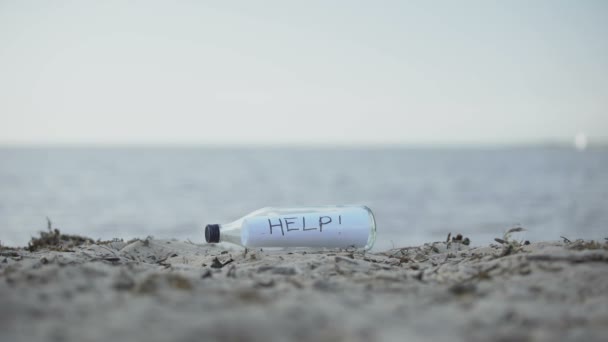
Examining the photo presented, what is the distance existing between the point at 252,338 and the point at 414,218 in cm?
1359

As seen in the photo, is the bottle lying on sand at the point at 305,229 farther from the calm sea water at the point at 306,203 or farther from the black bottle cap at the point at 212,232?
the calm sea water at the point at 306,203

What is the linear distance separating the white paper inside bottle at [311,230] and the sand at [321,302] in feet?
2.02

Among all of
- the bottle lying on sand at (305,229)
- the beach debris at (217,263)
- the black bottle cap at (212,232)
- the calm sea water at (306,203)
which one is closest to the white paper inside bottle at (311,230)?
the bottle lying on sand at (305,229)

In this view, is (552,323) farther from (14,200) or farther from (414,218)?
(14,200)

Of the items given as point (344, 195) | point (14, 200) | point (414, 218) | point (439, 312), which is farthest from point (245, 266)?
point (344, 195)

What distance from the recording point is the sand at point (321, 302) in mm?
1512

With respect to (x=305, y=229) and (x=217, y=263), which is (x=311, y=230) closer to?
(x=305, y=229)

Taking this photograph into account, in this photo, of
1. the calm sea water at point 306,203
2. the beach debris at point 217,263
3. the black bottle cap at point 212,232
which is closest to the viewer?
the beach debris at point 217,263

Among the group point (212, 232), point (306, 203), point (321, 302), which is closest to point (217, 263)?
point (212, 232)

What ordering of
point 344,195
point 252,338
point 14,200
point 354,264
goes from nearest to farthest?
point 252,338 < point 354,264 < point 14,200 < point 344,195

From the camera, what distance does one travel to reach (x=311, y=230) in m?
3.40

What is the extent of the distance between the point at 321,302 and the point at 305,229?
5.22 feet

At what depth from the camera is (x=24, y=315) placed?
64.4 inches

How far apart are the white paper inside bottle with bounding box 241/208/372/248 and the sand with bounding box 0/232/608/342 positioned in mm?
615
